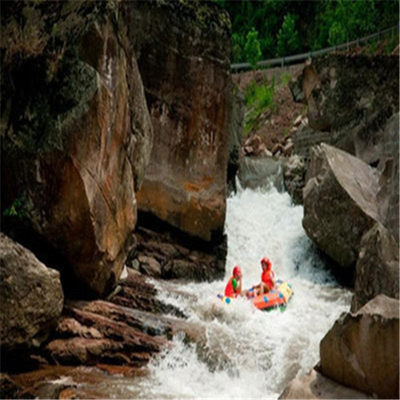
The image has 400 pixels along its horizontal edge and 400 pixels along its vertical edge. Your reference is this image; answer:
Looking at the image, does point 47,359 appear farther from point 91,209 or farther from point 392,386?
point 392,386

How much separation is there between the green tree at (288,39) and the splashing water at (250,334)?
2292 cm

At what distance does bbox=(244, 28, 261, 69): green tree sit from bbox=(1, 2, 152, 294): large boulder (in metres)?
26.8

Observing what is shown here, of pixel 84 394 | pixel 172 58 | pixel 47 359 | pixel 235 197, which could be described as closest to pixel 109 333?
pixel 47 359

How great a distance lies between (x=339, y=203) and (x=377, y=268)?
5.39 m

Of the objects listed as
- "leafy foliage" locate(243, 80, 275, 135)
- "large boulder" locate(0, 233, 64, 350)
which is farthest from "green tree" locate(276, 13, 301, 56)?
"large boulder" locate(0, 233, 64, 350)

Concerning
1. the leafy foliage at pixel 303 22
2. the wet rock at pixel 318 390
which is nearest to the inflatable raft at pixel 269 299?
the wet rock at pixel 318 390

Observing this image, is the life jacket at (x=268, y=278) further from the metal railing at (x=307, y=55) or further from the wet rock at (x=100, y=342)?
the metal railing at (x=307, y=55)

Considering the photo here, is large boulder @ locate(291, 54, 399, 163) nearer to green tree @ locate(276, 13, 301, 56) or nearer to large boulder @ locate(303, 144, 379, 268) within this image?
large boulder @ locate(303, 144, 379, 268)

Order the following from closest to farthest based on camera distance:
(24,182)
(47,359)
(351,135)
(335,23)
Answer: (47,359) < (24,182) < (351,135) < (335,23)

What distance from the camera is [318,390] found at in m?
3.29

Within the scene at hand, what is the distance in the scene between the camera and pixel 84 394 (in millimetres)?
4922

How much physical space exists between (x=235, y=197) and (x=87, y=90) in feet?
35.6

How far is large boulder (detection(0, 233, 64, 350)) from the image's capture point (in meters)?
5.04

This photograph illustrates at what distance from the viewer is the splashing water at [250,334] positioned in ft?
19.0
